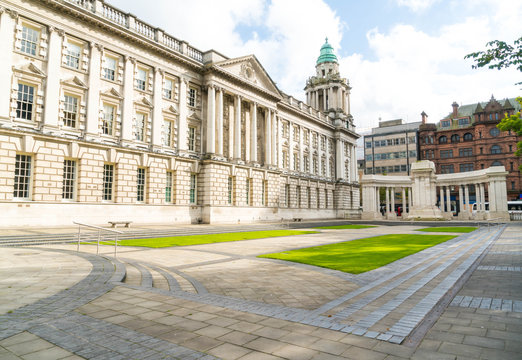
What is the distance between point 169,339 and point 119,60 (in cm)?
2888

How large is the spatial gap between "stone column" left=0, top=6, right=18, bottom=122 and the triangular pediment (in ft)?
57.6

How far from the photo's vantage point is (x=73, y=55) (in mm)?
25031

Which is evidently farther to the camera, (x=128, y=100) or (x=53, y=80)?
(x=128, y=100)

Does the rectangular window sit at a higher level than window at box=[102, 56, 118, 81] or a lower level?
lower

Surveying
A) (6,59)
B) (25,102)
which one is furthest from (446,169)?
(6,59)

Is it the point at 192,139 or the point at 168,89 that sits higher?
the point at 168,89

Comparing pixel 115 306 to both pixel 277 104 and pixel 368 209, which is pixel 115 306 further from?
pixel 368 209

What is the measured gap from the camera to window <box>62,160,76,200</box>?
78.6 feet

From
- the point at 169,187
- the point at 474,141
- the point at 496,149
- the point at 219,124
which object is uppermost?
the point at 474,141

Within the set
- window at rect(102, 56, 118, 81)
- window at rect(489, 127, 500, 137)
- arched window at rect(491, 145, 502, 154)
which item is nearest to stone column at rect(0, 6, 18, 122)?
window at rect(102, 56, 118, 81)

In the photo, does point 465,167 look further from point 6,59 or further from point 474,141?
point 6,59

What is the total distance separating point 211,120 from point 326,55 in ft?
148

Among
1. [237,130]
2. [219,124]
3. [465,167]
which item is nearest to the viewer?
[219,124]

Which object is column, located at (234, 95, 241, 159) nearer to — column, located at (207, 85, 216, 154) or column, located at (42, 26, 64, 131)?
column, located at (207, 85, 216, 154)
